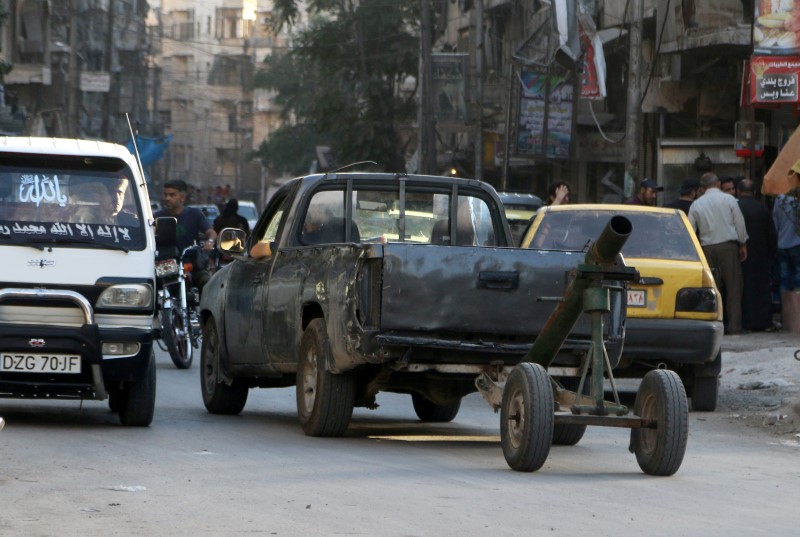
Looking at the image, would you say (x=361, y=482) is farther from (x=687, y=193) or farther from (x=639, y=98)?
(x=639, y=98)

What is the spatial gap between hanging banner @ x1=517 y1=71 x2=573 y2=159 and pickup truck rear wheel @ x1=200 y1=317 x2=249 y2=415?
23294 millimetres

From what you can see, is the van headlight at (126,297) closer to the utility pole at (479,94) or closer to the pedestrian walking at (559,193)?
the pedestrian walking at (559,193)

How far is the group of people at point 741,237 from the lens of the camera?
18297 millimetres

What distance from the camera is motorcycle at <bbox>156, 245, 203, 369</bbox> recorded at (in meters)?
16.0

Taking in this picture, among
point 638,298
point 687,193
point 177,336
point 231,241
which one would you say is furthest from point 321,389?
point 687,193

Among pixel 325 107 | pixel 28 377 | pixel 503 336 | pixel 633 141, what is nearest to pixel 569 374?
pixel 503 336

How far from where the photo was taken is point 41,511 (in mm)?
7160

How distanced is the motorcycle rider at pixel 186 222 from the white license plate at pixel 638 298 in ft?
19.2

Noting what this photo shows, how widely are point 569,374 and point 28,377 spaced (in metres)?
3.41

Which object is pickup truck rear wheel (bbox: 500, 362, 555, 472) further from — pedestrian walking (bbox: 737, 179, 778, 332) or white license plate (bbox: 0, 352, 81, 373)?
pedestrian walking (bbox: 737, 179, 778, 332)

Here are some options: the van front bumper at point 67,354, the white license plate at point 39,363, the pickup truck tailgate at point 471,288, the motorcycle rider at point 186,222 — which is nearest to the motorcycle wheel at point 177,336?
the motorcycle rider at point 186,222

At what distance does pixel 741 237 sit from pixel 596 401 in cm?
1021

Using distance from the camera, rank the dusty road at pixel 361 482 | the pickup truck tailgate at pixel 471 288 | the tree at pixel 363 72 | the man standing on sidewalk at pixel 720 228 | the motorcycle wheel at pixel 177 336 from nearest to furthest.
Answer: the dusty road at pixel 361 482
the pickup truck tailgate at pixel 471 288
the motorcycle wheel at pixel 177 336
the man standing on sidewalk at pixel 720 228
the tree at pixel 363 72

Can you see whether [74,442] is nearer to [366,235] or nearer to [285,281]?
[285,281]
